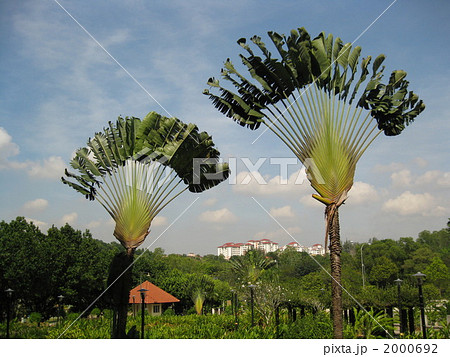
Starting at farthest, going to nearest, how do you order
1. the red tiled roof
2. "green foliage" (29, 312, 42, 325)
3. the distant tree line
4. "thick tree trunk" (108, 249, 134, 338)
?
the red tiled roof < "green foliage" (29, 312, 42, 325) < the distant tree line < "thick tree trunk" (108, 249, 134, 338)

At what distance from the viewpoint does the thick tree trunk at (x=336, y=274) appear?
18.5ft

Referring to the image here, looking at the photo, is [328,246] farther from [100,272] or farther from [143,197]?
[100,272]

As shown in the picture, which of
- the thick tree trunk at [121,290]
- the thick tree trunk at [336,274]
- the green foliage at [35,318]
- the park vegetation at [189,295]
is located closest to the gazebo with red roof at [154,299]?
the park vegetation at [189,295]

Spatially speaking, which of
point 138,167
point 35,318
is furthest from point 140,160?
point 35,318

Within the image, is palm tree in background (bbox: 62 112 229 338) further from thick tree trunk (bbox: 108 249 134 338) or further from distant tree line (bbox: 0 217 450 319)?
distant tree line (bbox: 0 217 450 319)

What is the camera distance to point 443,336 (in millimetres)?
7902

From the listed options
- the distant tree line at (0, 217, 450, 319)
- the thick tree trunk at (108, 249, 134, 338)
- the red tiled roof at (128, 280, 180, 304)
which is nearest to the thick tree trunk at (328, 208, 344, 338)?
the thick tree trunk at (108, 249, 134, 338)

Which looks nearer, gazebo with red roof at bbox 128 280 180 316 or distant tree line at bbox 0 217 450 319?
distant tree line at bbox 0 217 450 319

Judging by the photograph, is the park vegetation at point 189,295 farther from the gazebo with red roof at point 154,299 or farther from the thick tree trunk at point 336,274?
the thick tree trunk at point 336,274

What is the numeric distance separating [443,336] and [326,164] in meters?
5.20

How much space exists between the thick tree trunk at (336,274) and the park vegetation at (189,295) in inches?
96.5

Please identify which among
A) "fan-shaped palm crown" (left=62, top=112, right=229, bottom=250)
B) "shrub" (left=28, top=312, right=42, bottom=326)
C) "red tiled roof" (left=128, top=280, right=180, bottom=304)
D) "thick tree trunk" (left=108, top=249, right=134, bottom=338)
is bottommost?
"shrub" (left=28, top=312, right=42, bottom=326)

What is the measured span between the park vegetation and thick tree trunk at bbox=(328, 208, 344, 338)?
96.5 inches

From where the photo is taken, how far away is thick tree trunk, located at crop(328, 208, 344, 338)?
18.5 feet
